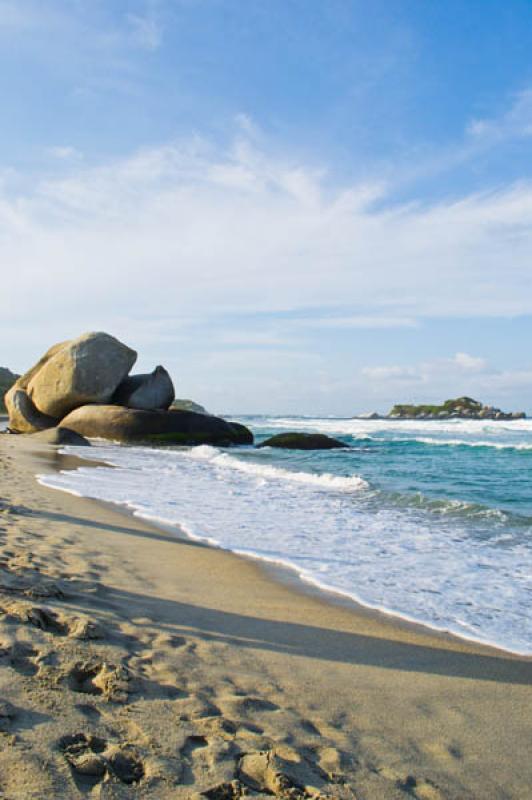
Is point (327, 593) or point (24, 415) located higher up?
point (24, 415)

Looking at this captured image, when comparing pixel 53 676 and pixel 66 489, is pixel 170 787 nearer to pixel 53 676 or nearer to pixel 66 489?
pixel 53 676

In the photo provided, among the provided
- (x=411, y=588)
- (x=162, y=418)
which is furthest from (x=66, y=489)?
(x=162, y=418)

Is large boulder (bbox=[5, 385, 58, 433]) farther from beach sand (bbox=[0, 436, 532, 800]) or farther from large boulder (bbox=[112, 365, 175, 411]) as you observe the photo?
beach sand (bbox=[0, 436, 532, 800])

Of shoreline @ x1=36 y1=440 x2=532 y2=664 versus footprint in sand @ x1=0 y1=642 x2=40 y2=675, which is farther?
shoreline @ x1=36 y1=440 x2=532 y2=664

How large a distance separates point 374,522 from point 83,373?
21.3 m

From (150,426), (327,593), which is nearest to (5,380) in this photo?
(150,426)

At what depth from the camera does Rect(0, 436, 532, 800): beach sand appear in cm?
242

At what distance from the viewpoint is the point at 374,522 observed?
29.3 feet

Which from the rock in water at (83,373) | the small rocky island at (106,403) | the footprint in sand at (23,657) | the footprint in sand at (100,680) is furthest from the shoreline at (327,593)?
the rock in water at (83,373)

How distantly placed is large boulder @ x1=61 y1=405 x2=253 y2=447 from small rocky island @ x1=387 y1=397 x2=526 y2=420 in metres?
69.9

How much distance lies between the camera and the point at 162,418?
2544cm

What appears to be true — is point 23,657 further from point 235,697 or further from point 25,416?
point 25,416

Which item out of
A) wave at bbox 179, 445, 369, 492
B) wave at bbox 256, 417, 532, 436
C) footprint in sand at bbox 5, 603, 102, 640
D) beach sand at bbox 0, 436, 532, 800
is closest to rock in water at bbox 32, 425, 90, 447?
wave at bbox 179, 445, 369, 492

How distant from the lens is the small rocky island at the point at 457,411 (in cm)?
9238
